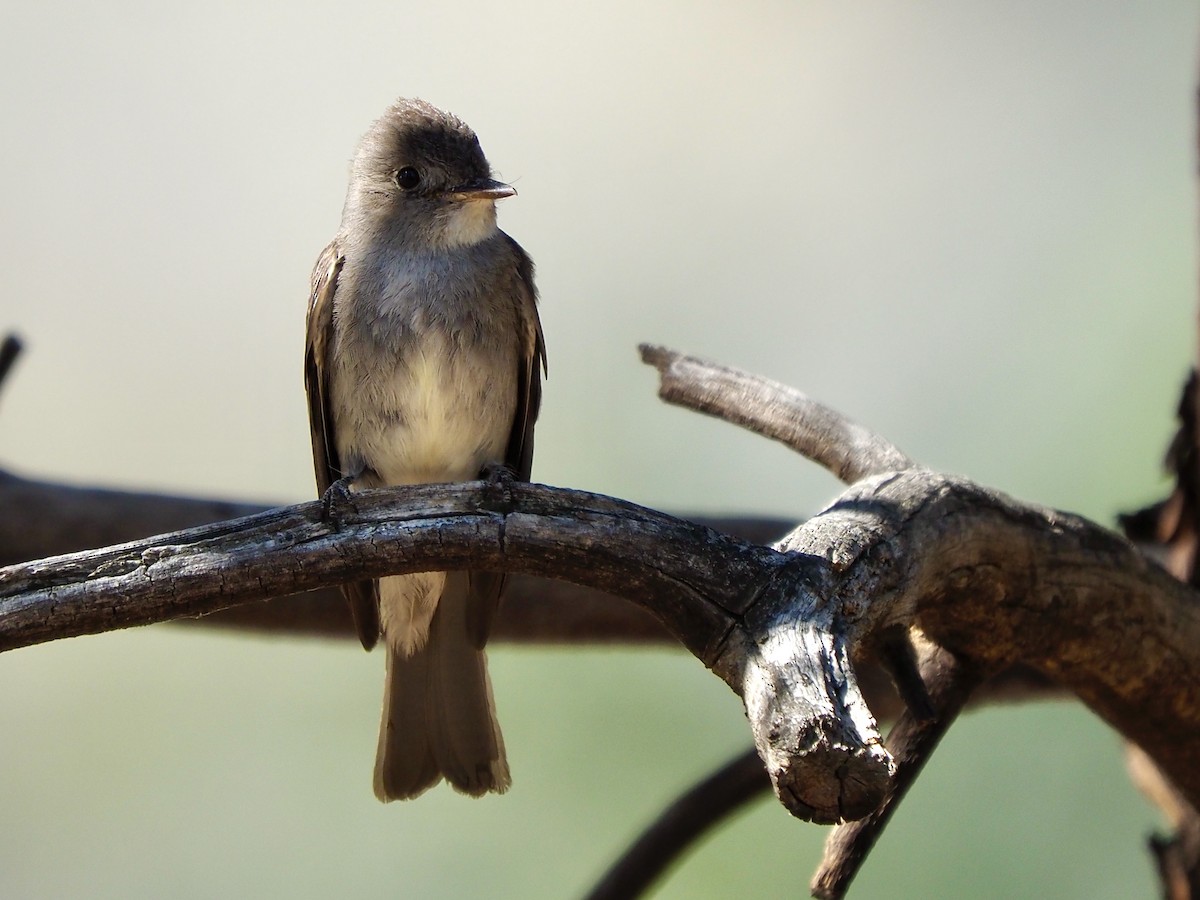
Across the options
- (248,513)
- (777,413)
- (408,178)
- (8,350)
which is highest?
(408,178)

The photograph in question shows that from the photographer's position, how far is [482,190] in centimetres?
329

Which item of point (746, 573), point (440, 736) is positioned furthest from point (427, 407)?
point (746, 573)

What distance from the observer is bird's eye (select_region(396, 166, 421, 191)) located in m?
3.38

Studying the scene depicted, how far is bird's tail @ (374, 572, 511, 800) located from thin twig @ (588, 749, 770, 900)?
771 mm

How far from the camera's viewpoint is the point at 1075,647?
2.59 meters

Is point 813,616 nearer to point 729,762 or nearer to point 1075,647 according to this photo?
point 1075,647

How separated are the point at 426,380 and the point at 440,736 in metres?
0.86

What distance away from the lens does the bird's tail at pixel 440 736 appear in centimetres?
298

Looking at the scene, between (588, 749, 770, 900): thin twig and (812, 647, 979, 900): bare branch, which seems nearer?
(812, 647, 979, 900): bare branch

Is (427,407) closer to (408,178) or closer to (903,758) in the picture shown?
(408,178)

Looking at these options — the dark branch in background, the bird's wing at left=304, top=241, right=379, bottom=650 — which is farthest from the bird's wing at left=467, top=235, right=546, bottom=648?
the dark branch in background

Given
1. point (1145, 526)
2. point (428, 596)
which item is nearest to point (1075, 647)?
point (1145, 526)

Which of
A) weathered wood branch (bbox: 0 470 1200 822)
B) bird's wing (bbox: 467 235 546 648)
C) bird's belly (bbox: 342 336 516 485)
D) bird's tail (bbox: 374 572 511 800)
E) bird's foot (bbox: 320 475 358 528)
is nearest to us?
weathered wood branch (bbox: 0 470 1200 822)

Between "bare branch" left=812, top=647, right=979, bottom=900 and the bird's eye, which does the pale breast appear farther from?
"bare branch" left=812, top=647, right=979, bottom=900
